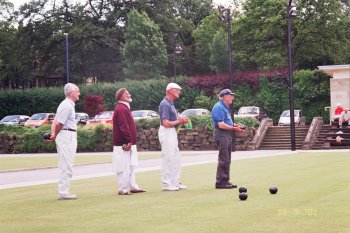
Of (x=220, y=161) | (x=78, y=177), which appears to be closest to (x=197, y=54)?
(x=78, y=177)

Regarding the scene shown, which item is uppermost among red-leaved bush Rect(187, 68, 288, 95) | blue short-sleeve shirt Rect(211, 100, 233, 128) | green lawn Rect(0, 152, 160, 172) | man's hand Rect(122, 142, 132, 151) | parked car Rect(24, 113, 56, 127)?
red-leaved bush Rect(187, 68, 288, 95)

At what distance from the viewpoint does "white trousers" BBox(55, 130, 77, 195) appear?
14.1 metres

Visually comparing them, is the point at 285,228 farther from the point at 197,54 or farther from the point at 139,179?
the point at 197,54

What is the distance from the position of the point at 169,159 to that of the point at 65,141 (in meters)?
2.18

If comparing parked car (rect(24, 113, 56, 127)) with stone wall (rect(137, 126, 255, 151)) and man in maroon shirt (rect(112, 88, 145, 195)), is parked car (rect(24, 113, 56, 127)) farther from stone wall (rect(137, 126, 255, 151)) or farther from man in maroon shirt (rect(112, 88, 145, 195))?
man in maroon shirt (rect(112, 88, 145, 195))

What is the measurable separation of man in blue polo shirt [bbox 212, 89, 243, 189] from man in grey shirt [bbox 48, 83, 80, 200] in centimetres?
283

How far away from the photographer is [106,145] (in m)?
44.3

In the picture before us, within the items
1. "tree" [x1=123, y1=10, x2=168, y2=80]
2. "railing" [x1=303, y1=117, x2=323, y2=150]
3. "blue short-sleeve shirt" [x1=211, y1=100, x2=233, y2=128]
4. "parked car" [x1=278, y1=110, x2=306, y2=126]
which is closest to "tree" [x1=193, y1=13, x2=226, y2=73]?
"tree" [x1=123, y1=10, x2=168, y2=80]

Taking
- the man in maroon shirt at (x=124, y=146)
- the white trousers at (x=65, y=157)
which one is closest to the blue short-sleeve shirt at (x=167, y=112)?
the man in maroon shirt at (x=124, y=146)

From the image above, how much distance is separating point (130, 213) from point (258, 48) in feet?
205

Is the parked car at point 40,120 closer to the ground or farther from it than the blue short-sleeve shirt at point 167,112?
closer to the ground

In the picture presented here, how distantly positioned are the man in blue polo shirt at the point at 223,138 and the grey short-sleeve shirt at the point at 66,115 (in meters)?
2.80

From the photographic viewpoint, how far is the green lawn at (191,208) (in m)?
9.66

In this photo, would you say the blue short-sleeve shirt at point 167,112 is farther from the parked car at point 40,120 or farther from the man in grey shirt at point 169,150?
the parked car at point 40,120
